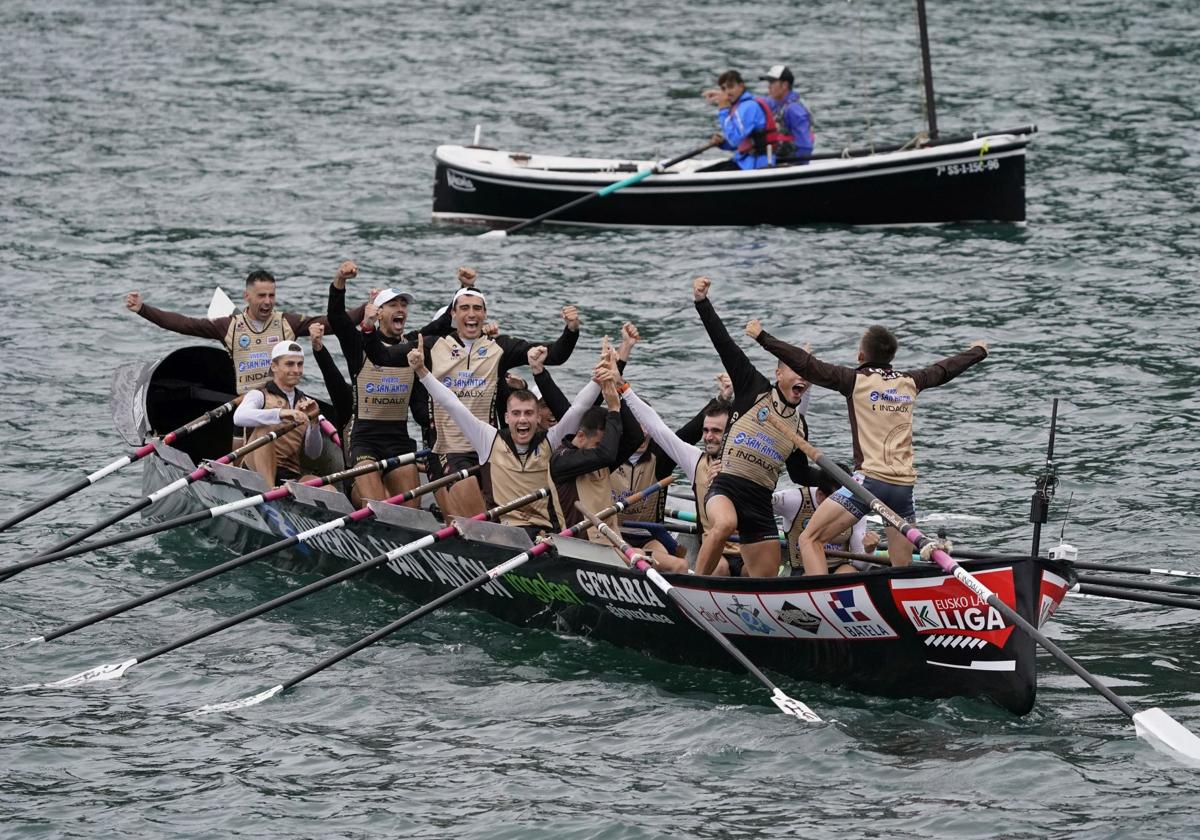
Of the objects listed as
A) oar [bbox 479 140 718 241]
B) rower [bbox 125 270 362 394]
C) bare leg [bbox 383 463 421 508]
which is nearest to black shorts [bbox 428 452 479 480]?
bare leg [bbox 383 463 421 508]

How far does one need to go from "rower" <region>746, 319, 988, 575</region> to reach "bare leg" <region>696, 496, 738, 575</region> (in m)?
0.81

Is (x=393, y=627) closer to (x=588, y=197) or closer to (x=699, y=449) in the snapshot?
(x=699, y=449)

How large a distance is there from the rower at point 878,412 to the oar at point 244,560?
3.27 meters

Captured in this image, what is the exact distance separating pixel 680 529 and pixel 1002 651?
13.1 ft

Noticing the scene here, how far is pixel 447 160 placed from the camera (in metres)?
26.4

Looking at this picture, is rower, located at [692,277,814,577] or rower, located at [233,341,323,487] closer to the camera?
rower, located at [692,277,814,577]

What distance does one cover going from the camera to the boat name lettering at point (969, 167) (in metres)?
24.4

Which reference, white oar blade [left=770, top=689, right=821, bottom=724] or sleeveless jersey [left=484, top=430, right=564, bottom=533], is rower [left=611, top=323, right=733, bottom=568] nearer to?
sleeveless jersey [left=484, top=430, right=564, bottom=533]

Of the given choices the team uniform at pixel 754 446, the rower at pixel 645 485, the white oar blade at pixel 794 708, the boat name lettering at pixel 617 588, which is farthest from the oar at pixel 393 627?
the white oar blade at pixel 794 708

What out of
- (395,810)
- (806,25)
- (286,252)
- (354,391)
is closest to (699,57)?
(806,25)

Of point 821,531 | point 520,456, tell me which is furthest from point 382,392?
point 821,531

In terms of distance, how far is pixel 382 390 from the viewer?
611 inches

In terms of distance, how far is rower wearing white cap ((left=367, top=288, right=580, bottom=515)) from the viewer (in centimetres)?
1505

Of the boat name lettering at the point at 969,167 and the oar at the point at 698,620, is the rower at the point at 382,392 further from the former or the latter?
the boat name lettering at the point at 969,167
